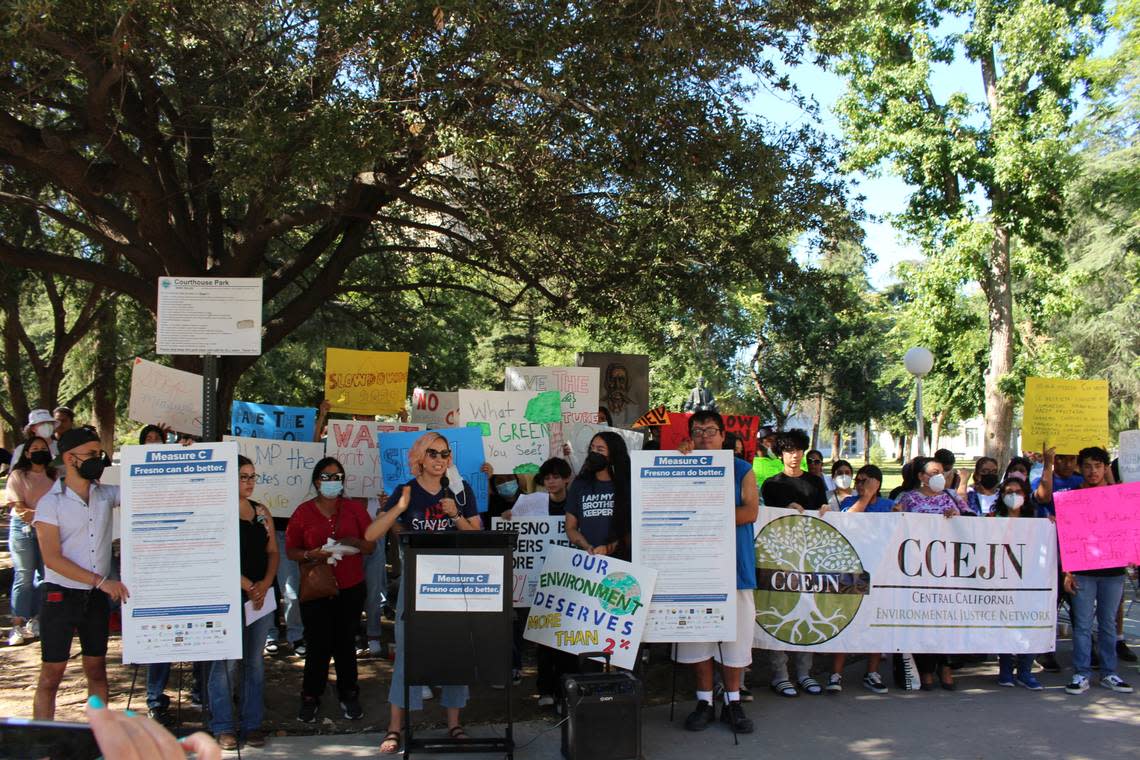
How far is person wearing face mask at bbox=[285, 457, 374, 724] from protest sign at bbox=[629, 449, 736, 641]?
1.95 m

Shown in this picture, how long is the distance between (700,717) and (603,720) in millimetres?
Result: 1140

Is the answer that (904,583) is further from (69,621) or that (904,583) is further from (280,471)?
(69,621)

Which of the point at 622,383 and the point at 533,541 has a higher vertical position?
the point at 622,383

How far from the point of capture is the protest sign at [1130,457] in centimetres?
952

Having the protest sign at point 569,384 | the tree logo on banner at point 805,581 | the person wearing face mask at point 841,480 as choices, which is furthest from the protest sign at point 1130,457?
the protest sign at point 569,384

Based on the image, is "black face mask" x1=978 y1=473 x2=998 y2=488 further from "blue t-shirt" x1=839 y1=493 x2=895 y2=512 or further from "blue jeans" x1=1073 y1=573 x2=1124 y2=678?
"blue jeans" x1=1073 y1=573 x2=1124 y2=678

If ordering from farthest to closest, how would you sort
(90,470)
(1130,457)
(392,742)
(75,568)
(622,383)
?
(622,383) → (1130,457) → (392,742) → (90,470) → (75,568)

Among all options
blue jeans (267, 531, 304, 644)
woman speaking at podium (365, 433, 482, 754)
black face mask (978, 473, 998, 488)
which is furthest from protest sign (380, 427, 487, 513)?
black face mask (978, 473, 998, 488)

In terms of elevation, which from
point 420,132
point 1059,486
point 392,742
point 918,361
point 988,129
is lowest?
point 392,742

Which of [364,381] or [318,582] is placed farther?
[364,381]

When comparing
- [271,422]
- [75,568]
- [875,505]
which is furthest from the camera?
[271,422]

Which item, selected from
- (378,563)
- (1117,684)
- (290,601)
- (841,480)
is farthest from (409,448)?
(1117,684)

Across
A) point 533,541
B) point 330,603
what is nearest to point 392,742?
point 330,603

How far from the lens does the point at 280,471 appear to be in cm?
907
